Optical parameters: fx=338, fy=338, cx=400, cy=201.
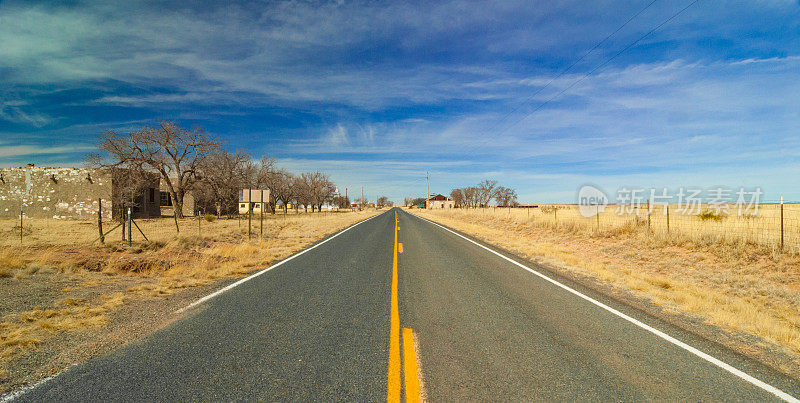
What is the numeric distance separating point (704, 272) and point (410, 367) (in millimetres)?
10582

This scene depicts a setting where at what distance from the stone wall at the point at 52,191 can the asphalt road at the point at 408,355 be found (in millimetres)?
36113

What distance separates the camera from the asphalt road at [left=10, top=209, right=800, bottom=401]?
3.10m

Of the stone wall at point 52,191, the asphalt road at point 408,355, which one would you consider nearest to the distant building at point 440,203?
the stone wall at point 52,191

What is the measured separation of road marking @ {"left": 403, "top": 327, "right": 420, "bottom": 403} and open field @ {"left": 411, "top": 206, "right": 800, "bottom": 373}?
14.8 feet

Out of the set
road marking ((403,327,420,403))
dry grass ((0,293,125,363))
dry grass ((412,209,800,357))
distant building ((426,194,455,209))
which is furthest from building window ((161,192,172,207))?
distant building ((426,194,455,209))

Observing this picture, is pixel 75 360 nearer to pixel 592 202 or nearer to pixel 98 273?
pixel 98 273

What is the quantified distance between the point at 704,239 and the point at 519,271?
779 centimetres

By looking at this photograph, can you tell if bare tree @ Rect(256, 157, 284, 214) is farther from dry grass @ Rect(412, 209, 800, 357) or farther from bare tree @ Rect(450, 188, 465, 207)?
bare tree @ Rect(450, 188, 465, 207)

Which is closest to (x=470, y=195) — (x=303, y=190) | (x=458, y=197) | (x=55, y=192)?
(x=458, y=197)

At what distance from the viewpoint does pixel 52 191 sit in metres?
31.7

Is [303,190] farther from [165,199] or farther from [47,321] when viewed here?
[47,321]

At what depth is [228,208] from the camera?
42.4 metres

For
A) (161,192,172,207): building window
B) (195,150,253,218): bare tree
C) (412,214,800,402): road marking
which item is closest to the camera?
(412,214,800,402): road marking

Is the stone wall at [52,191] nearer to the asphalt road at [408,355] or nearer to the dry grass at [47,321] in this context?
the dry grass at [47,321]
